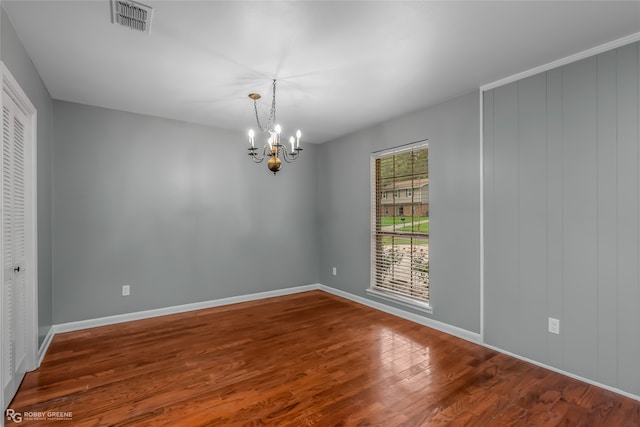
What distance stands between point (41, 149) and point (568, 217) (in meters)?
4.73

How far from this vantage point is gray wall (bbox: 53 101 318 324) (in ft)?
12.0

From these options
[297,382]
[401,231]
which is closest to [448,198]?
[401,231]

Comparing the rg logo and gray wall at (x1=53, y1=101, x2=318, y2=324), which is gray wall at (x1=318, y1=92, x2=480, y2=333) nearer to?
gray wall at (x1=53, y1=101, x2=318, y2=324)

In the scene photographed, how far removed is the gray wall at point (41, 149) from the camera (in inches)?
88.9

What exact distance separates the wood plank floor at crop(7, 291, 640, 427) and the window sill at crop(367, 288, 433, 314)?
27 cm

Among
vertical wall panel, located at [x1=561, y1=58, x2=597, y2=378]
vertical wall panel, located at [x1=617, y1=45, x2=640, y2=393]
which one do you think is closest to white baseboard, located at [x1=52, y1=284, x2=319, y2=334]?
vertical wall panel, located at [x1=561, y1=58, x2=597, y2=378]

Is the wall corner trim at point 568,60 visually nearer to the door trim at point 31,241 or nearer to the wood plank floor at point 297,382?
the wood plank floor at point 297,382

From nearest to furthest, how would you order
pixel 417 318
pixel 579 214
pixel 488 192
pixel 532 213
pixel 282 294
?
pixel 579 214 → pixel 532 213 → pixel 488 192 → pixel 417 318 → pixel 282 294

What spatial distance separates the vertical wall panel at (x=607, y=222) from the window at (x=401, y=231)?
1.62 metres

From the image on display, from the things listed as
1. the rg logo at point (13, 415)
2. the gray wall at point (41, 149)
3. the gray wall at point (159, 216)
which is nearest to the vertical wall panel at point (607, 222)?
the gray wall at point (159, 216)

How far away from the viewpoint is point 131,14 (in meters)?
2.04

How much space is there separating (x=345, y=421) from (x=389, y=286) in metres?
2.53

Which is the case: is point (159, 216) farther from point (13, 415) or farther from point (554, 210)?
point (554, 210)

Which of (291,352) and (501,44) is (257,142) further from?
(501,44)
